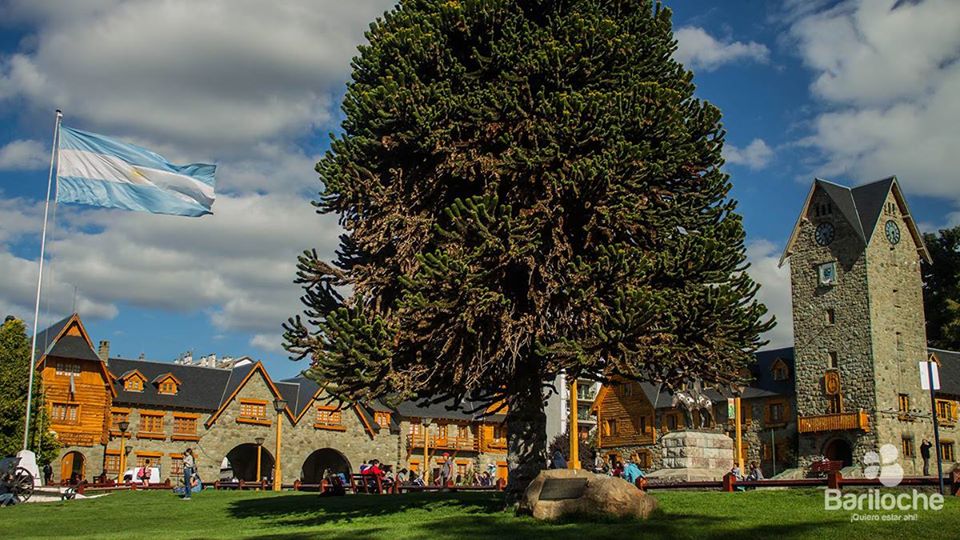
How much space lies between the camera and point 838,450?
174 feet

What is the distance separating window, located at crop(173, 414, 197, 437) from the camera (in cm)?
5359

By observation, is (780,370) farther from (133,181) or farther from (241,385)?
(133,181)

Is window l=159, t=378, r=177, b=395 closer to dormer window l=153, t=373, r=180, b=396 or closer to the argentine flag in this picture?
dormer window l=153, t=373, r=180, b=396

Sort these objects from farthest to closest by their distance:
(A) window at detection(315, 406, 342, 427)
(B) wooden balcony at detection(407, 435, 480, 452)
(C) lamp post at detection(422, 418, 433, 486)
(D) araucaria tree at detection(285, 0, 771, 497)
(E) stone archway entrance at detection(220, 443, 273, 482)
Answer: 1. (B) wooden balcony at detection(407, 435, 480, 452)
2. (E) stone archway entrance at detection(220, 443, 273, 482)
3. (A) window at detection(315, 406, 342, 427)
4. (C) lamp post at detection(422, 418, 433, 486)
5. (D) araucaria tree at detection(285, 0, 771, 497)

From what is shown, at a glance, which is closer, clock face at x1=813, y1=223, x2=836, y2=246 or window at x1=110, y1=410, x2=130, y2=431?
window at x1=110, y1=410, x2=130, y2=431

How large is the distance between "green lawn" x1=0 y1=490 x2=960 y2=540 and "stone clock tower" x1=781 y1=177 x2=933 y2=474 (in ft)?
116

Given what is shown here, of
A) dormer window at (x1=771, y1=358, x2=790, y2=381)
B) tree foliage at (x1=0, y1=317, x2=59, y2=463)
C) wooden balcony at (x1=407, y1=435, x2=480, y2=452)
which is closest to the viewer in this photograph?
tree foliage at (x1=0, y1=317, x2=59, y2=463)

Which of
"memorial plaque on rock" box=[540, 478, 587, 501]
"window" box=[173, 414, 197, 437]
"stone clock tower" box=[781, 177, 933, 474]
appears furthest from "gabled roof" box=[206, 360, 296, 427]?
"memorial plaque on rock" box=[540, 478, 587, 501]

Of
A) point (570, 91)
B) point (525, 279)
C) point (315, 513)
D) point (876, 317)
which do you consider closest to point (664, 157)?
point (570, 91)

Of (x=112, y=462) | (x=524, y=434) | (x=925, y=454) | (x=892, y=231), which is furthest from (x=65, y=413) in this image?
(x=892, y=231)

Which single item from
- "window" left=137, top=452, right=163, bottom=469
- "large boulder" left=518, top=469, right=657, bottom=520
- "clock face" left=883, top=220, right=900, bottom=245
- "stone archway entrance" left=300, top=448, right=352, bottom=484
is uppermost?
"clock face" left=883, top=220, right=900, bottom=245

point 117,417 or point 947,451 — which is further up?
point 117,417

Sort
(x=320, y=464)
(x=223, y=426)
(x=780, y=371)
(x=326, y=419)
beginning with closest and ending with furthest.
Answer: (x=223, y=426) < (x=326, y=419) < (x=780, y=371) < (x=320, y=464)

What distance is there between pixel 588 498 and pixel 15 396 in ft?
115
